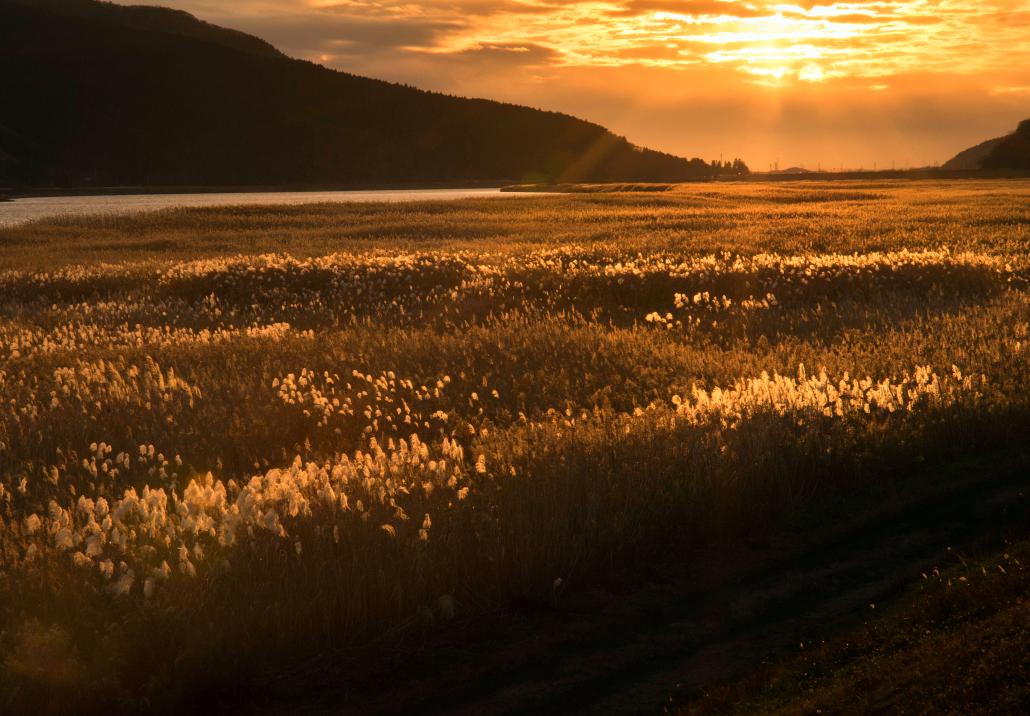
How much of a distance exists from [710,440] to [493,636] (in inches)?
119

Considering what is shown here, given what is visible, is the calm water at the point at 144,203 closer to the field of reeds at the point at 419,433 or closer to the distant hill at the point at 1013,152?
the field of reeds at the point at 419,433

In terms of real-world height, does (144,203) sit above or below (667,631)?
above

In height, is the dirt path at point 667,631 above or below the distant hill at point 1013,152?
below

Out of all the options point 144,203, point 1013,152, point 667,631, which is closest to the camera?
point 667,631

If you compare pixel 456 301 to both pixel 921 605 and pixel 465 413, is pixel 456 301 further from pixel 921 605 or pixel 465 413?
pixel 921 605

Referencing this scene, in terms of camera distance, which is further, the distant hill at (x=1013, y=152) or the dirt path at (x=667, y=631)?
the distant hill at (x=1013, y=152)

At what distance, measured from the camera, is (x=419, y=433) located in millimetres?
10016

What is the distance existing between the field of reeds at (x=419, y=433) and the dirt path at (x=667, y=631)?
11.6 inches

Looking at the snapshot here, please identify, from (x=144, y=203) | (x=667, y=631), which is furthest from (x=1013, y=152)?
(x=667, y=631)

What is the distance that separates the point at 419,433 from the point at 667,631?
451cm

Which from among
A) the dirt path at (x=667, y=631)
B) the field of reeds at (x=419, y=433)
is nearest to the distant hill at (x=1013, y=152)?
the field of reeds at (x=419, y=433)

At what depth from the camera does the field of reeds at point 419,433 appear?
587 cm

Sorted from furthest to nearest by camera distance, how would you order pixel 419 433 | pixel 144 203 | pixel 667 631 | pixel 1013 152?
1. pixel 1013 152
2. pixel 144 203
3. pixel 419 433
4. pixel 667 631

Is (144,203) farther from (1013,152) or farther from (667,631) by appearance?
(667,631)
